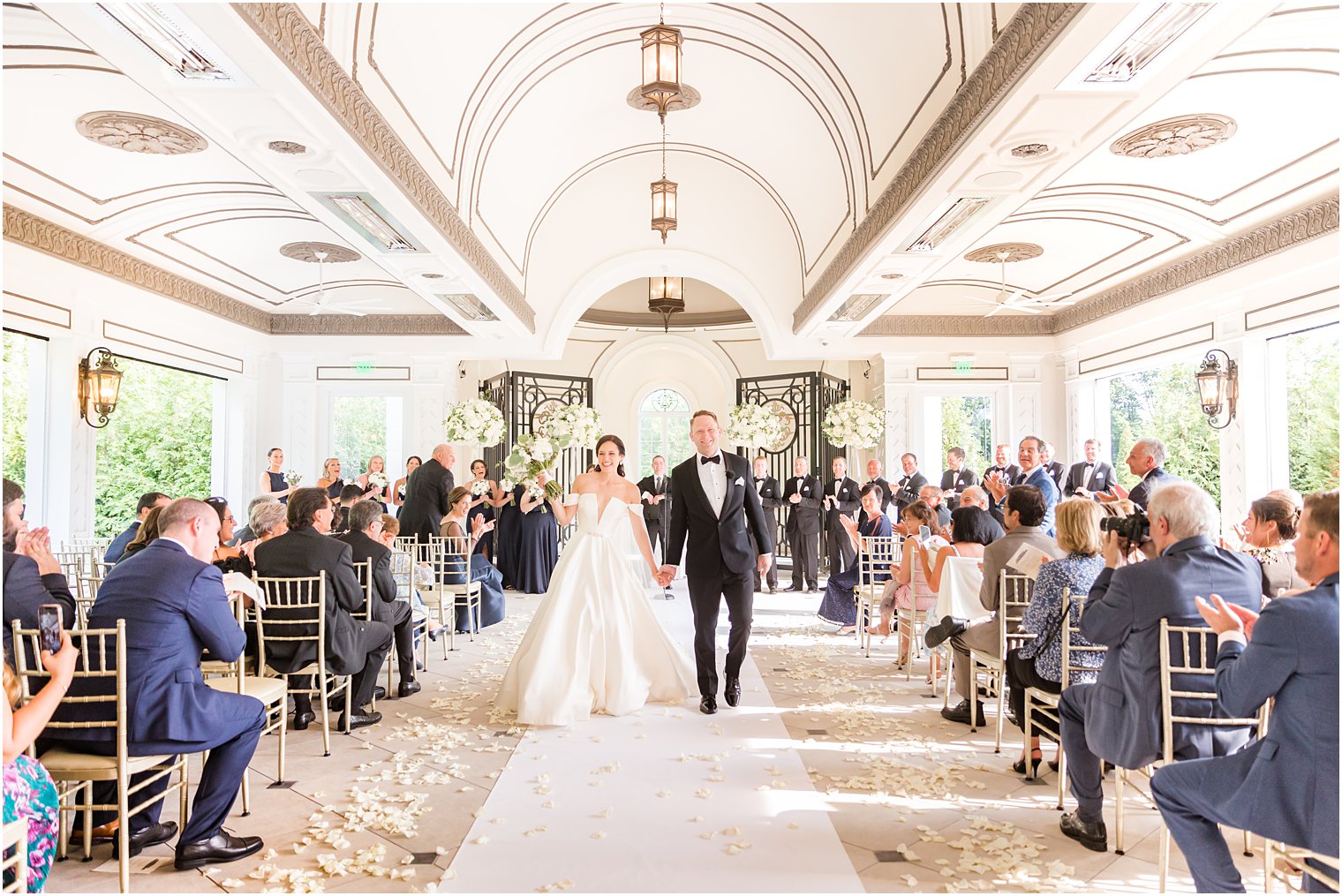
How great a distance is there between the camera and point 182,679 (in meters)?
3.14

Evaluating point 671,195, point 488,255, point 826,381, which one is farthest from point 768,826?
point 826,381

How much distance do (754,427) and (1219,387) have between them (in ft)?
18.4

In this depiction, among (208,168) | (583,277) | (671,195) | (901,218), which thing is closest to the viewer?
(901,218)

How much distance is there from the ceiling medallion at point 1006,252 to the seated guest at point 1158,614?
7879mm

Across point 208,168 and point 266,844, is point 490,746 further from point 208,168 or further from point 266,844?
point 208,168

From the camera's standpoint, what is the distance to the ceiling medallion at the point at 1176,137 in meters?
6.62

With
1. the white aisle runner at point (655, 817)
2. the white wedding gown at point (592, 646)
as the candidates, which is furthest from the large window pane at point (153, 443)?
the white aisle runner at point (655, 817)

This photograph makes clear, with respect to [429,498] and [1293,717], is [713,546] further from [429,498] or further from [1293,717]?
[429,498]

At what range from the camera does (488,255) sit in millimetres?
9398

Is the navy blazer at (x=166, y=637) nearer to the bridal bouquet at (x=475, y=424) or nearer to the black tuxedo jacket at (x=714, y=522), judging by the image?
the black tuxedo jacket at (x=714, y=522)

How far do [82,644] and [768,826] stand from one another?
264cm

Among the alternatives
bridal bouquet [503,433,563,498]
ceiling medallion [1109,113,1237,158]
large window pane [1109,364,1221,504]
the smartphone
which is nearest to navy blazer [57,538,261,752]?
the smartphone

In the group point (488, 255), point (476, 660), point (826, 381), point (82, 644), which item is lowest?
point (476, 660)

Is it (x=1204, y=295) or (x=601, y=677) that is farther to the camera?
(x=1204, y=295)
